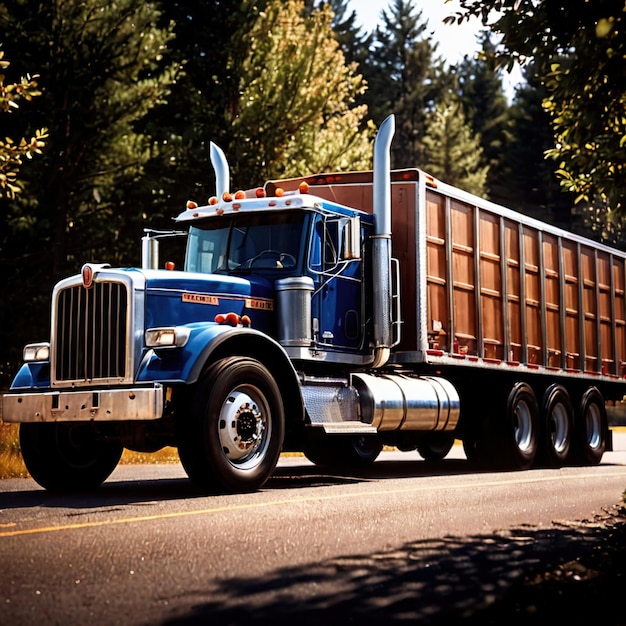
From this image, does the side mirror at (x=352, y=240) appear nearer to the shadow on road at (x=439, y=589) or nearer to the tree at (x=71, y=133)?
the shadow on road at (x=439, y=589)

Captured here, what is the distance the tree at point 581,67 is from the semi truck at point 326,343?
10.5 feet

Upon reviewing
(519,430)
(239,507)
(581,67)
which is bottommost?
(239,507)

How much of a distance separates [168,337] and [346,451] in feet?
18.5

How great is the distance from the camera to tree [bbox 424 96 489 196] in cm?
5631

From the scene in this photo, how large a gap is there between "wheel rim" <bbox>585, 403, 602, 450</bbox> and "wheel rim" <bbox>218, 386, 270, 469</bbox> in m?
8.52

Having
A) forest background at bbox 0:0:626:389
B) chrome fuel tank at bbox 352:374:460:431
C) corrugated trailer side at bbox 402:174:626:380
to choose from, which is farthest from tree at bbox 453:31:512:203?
chrome fuel tank at bbox 352:374:460:431

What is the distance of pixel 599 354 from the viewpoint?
1894 centimetres

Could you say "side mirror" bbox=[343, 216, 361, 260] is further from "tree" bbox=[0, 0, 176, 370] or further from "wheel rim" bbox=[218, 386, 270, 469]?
"tree" bbox=[0, 0, 176, 370]

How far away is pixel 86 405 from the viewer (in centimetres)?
977

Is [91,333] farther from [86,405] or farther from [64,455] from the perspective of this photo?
[64,455]

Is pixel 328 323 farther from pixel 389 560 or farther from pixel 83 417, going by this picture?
pixel 389 560

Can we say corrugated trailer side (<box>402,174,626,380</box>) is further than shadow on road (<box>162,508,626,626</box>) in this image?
Yes

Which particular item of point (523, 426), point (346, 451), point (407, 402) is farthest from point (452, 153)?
point (407, 402)

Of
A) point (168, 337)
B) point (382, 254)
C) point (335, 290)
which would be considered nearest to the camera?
point (168, 337)
